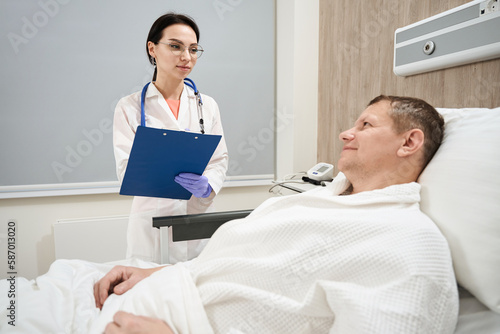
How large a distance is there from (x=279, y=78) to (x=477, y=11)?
1595mm

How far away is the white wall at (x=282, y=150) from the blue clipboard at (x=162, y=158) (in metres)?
1.05

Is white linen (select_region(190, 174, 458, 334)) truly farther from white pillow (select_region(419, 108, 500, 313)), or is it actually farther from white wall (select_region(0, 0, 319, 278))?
white wall (select_region(0, 0, 319, 278))

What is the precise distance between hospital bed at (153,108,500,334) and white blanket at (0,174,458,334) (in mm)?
61

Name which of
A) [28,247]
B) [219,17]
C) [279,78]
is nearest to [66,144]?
[28,247]

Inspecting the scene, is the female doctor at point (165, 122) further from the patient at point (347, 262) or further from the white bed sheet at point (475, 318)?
the white bed sheet at point (475, 318)

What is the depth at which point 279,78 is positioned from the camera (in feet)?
8.58

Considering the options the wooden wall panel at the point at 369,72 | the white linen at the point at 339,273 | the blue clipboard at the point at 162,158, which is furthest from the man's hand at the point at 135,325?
the wooden wall panel at the point at 369,72

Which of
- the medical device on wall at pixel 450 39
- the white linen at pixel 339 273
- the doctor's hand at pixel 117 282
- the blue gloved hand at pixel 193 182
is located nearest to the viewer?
the white linen at pixel 339 273

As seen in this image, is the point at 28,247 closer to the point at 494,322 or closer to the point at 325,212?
the point at 325,212

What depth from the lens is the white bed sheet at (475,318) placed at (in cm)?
77

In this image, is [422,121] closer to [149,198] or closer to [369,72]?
[369,72]

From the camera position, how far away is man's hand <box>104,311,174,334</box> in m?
0.71

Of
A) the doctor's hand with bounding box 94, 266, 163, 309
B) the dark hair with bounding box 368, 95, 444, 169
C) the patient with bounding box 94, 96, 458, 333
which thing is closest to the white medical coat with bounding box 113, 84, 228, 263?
the doctor's hand with bounding box 94, 266, 163, 309

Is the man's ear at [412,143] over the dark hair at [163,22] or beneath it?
beneath
